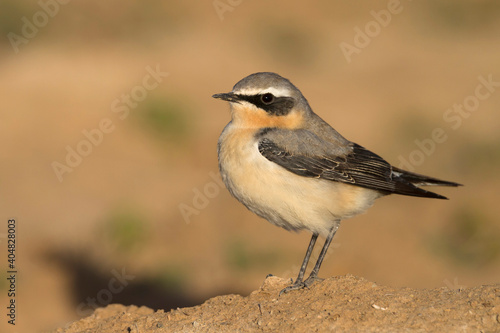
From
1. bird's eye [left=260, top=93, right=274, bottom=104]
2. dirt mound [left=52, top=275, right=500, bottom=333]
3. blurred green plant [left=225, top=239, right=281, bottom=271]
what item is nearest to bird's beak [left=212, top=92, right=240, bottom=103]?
bird's eye [left=260, top=93, right=274, bottom=104]

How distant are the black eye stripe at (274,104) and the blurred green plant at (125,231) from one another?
23.8 ft

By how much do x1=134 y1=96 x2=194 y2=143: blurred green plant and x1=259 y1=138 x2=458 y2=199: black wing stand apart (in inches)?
399

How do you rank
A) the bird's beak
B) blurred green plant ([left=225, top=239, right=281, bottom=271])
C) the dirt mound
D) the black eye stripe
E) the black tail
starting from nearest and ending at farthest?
1. the dirt mound
2. the bird's beak
3. the black eye stripe
4. the black tail
5. blurred green plant ([left=225, top=239, right=281, bottom=271])

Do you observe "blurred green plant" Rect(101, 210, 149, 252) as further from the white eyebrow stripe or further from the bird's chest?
the white eyebrow stripe

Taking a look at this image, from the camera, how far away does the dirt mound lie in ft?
21.0

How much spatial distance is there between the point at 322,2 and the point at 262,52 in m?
7.92


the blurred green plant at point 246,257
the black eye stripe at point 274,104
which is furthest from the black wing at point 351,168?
the blurred green plant at point 246,257

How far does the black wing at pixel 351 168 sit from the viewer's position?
8.39 metres

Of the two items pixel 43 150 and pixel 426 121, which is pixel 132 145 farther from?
pixel 426 121

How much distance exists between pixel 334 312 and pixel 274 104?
289 cm

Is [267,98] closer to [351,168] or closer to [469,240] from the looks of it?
[351,168]

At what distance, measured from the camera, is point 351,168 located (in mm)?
8859

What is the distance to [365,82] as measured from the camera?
23.9 meters

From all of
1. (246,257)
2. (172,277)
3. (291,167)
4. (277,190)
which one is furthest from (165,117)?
(277,190)
